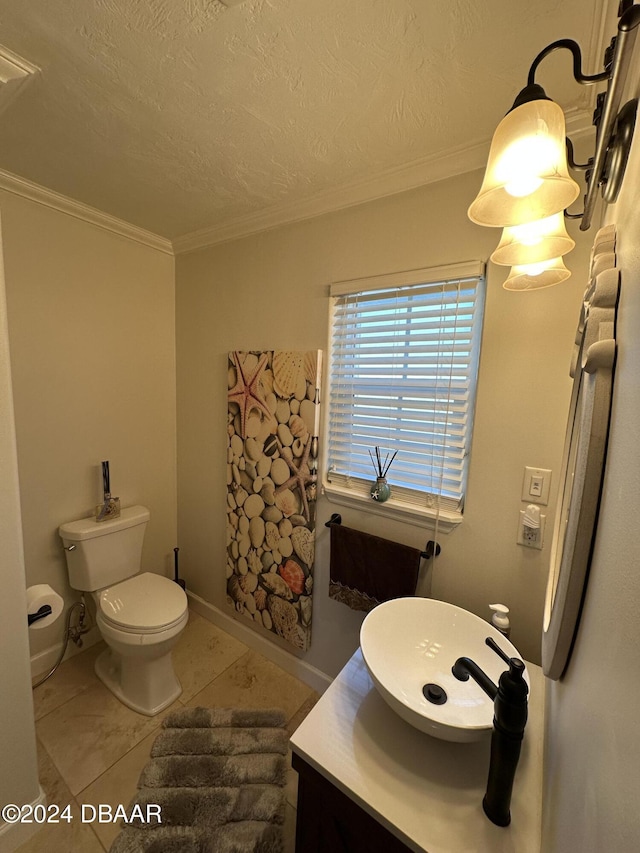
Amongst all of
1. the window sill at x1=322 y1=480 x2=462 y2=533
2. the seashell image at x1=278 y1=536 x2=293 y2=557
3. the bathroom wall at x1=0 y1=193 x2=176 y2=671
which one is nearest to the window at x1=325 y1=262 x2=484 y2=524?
the window sill at x1=322 y1=480 x2=462 y2=533

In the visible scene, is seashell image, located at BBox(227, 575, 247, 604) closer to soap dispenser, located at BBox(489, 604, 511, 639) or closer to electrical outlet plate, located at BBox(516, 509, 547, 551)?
soap dispenser, located at BBox(489, 604, 511, 639)

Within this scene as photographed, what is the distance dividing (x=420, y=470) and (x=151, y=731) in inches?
66.2

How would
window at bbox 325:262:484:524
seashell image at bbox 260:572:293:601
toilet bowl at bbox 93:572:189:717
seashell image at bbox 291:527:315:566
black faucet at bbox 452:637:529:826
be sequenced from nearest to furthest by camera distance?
black faucet at bbox 452:637:529:826 < window at bbox 325:262:484:524 < toilet bowl at bbox 93:572:189:717 < seashell image at bbox 291:527:315:566 < seashell image at bbox 260:572:293:601

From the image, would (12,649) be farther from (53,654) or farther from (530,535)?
(530,535)

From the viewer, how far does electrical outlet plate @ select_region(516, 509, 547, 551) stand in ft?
3.88

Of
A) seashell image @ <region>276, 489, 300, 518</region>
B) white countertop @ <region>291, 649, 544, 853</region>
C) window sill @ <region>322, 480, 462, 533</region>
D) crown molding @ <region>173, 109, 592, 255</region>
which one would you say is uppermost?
crown molding @ <region>173, 109, 592, 255</region>

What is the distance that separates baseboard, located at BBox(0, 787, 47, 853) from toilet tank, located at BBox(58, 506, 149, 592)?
834 mm

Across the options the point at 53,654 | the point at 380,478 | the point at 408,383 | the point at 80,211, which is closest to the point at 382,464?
the point at 380,478

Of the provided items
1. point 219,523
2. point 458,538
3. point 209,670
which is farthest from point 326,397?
point 209,670

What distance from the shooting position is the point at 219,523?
2166mm

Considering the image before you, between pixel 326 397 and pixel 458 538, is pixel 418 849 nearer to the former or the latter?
pixel 458 538

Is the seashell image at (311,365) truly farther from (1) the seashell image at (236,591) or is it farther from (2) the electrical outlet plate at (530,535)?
(1) the seashell image at (236,591)

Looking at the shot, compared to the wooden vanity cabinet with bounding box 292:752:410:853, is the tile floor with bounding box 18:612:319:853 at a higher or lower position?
lower

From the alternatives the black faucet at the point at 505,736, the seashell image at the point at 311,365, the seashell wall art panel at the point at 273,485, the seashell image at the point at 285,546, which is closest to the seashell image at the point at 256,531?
the seashell wall art panel at the point at 273,485
